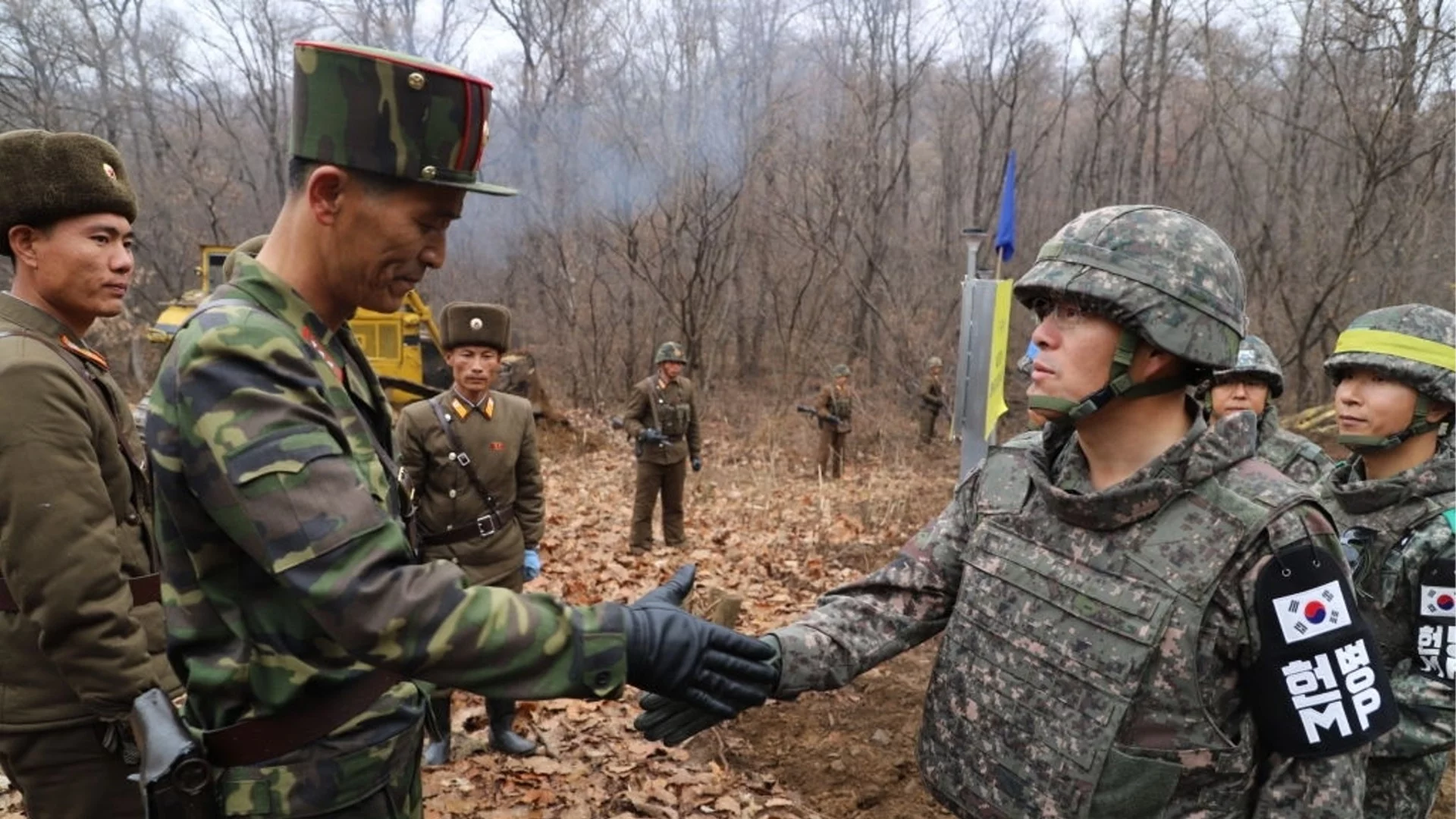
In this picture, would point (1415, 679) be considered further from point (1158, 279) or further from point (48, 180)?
point (48, 180)

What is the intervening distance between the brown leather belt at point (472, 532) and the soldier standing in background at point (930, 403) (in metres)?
12.5

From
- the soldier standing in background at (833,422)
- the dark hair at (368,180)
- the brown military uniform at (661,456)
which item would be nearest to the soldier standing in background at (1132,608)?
the dark hair at (368,180)

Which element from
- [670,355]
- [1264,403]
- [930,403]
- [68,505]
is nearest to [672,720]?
[68,505]

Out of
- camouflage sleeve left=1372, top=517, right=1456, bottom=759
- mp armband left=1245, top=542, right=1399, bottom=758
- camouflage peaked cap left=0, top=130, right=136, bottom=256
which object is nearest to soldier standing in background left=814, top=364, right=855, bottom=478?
camouflage sleeve left=1372, top=517, right=1456, bottom=759

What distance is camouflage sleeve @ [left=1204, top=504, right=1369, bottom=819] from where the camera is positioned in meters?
1.79

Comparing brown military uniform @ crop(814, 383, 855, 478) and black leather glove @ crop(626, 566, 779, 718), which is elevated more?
black leather glove @ crop(626, 566, 779, 718)

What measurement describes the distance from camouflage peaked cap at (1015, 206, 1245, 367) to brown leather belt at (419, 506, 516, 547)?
3.42 meters

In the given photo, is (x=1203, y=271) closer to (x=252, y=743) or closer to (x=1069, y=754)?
(x=1069, y=754)

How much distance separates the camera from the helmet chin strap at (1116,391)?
2041 millimetres

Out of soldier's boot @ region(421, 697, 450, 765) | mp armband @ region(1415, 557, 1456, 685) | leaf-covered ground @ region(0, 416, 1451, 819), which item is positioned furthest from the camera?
soldier's boot @ region(421, 697, 450, 765)

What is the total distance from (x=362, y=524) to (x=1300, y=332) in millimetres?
19001

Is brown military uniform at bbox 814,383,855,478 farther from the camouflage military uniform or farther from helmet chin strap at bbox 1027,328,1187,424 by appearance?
helmet chin strap at bbox 1027,328,1187,424

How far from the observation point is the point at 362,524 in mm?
1644

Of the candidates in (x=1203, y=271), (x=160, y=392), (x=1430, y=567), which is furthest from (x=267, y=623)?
(x=1430, y=567)
